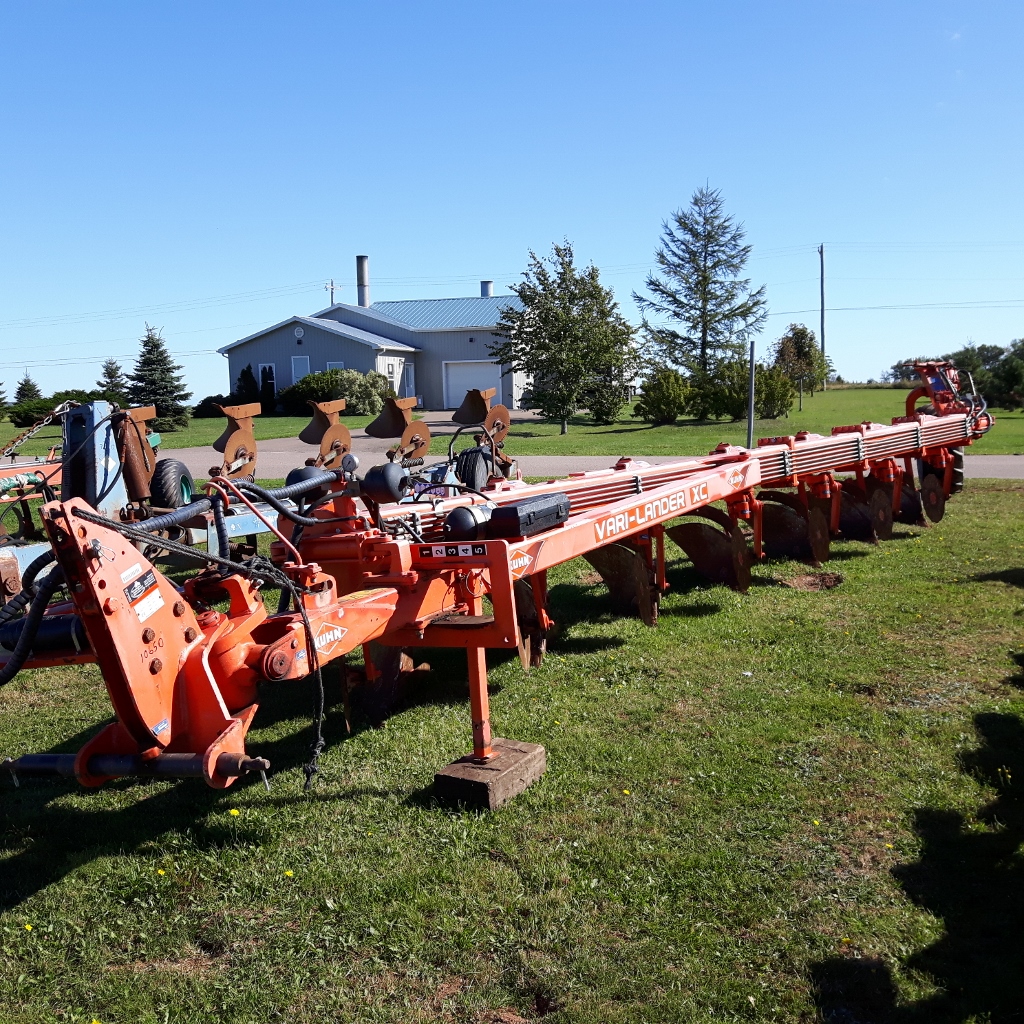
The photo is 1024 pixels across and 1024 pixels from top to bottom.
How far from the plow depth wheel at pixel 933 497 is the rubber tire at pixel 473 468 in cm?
547

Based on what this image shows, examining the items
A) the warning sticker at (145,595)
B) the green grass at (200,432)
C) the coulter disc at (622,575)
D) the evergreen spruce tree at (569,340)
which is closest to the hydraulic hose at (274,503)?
the warning sticker at (145,595)

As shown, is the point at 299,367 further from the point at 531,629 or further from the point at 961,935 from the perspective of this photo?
the point at 961,935

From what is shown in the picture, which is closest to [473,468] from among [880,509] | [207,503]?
[880,509]

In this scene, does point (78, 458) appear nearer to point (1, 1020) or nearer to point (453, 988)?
point (1, 1020)

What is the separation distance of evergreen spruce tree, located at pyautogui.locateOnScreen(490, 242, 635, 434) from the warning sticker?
27.6 meters

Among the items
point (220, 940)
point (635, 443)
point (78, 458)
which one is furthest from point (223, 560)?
point (635, 443)

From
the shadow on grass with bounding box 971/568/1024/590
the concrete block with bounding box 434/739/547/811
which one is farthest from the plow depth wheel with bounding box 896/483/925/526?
the concrete block with bounding box 434/739/547/811

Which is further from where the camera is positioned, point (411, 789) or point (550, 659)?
point (550, 659)

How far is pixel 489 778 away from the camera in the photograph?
14.6 feet

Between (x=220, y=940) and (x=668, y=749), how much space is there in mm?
2430

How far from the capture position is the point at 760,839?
410 cm

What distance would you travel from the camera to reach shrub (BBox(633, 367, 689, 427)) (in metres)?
31.9

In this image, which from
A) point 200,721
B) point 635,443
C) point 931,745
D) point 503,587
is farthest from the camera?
point 635,443

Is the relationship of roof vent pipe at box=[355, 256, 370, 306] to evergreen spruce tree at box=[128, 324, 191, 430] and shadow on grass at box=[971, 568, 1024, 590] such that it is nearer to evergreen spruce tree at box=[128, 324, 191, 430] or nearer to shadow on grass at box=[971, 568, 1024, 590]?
evergreen spruce tree at box=[128, 324, 191, 430]
